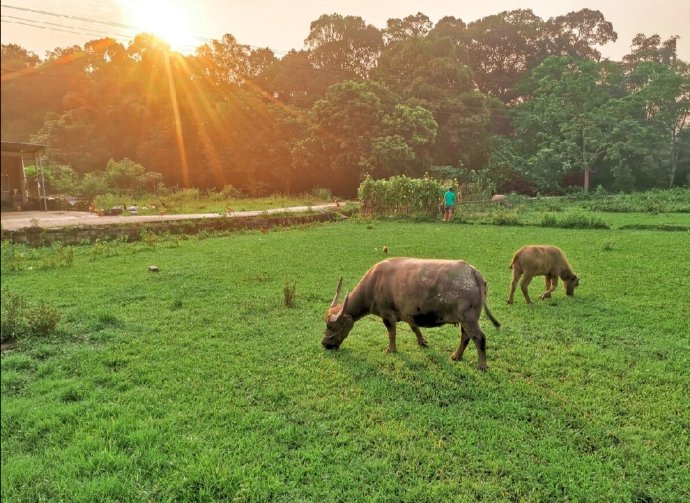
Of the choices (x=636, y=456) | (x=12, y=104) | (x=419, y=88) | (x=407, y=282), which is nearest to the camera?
(x=12, y=104)

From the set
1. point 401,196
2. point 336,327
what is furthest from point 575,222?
point 336,327

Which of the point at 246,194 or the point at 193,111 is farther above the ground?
the point at 193,111

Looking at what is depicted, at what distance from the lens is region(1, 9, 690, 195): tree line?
93.5 ft

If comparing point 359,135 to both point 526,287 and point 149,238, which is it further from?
point 526,287

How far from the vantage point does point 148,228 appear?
48.6 feet

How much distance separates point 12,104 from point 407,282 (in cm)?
456

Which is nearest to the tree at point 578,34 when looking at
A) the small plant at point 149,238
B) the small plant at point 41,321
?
the small plant at point 149,238

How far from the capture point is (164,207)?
68.2 ft

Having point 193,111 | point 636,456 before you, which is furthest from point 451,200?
point 193,111

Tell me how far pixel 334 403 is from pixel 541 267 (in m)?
4.94

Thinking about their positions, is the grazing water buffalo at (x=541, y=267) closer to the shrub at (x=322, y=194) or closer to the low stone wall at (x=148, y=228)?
the low stone wall at (x=148, y=228)

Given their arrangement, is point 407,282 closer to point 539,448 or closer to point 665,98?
point 539,448

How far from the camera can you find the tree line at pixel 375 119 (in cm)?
2850

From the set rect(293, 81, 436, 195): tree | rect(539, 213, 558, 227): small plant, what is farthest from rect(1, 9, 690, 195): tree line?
rect(539, 213, 558, 227): small plant
